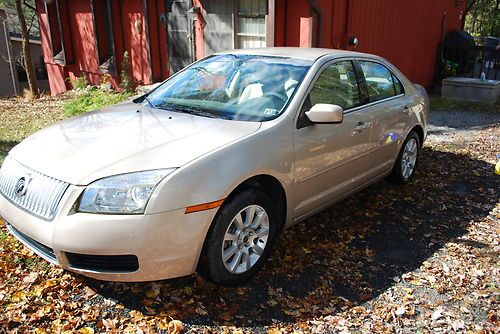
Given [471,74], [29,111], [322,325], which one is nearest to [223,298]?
[322,325]

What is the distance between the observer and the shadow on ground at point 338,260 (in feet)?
10.4

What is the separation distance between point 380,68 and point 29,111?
1006 cm

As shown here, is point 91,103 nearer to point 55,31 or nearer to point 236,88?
point 55,31

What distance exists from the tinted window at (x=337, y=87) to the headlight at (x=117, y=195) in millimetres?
1660

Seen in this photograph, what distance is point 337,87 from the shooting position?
165 inches

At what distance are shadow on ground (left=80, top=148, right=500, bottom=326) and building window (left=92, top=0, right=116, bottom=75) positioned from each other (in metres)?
10.0

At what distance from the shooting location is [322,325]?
3.03 m

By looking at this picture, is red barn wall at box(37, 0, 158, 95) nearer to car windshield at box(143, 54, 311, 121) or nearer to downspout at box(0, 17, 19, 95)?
car windshield at box(143, 54, 311, 121)

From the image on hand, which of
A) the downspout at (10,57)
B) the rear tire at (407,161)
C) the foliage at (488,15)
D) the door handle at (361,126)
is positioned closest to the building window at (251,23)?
the rear tire at (407,161)

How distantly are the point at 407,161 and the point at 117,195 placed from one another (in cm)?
379

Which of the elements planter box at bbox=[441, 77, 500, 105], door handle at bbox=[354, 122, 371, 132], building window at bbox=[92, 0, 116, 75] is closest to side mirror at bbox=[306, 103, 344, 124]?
door handle at bbox=[354, 122, 371, 132]

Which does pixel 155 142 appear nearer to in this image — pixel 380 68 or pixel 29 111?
pixel 380 68

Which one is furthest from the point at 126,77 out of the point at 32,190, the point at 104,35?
the point at 32,190

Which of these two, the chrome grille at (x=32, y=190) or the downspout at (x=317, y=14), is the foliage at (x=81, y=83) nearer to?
the downspout at (x=317, y=14)
